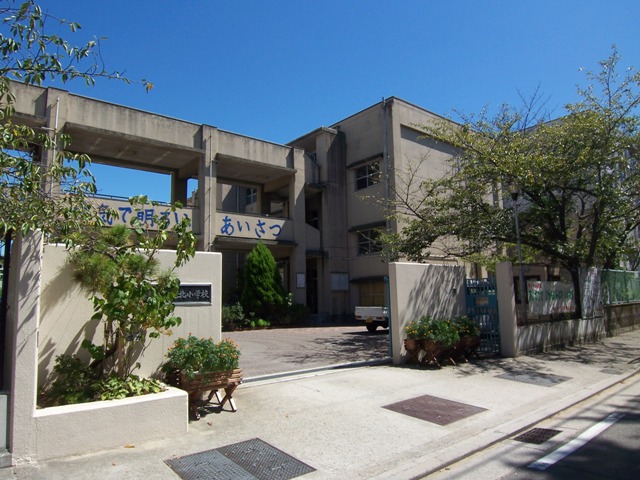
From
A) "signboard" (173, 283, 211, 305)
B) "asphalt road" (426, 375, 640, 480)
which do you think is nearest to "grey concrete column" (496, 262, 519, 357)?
"asphalt road" (426, 375, 640, 480)

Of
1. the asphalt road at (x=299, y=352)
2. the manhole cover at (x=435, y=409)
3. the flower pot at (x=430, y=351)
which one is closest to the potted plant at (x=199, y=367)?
the asphalt road at (x=299, y=352)

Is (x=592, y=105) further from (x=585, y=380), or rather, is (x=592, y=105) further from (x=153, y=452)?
(x=153, y=452)

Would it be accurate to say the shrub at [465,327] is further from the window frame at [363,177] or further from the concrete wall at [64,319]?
the window frame at [363,177]

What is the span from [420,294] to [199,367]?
6.21m

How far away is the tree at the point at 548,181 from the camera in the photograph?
12.9 m

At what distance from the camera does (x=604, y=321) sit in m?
15.7

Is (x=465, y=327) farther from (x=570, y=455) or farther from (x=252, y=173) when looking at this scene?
(x=252, y=173)

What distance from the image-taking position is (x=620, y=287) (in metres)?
17.8

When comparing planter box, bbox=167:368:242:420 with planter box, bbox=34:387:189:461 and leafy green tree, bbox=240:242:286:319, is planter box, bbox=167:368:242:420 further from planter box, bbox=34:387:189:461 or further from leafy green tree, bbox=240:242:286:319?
leafy green tree, bbox=240:242:286:319

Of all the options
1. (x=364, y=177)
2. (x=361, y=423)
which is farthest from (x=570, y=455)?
(x=364, y=177)

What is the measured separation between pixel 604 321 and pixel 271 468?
49.9 ft

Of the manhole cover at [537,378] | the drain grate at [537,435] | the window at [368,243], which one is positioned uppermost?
the window at [368,243]

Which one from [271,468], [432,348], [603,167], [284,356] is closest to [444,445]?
[271,468]

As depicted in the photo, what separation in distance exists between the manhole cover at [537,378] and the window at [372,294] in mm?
15542
